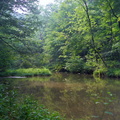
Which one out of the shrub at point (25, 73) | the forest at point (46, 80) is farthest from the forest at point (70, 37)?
the shrub at point (25, 73)

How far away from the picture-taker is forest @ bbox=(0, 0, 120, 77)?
813 cm

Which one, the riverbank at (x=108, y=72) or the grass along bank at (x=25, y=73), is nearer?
the riverbank at (x=108, y=72)

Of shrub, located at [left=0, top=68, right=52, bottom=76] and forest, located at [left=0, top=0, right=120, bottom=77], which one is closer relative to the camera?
forest, located at [left=0, top=0, right=120, bottom=77]

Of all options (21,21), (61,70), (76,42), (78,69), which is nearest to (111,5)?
(76,42)

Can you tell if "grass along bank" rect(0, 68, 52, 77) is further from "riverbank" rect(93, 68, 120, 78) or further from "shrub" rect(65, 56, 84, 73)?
"riverbank" rect(93, 68, 120, 78)

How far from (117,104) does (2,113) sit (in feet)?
12.4

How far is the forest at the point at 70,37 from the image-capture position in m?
8.13

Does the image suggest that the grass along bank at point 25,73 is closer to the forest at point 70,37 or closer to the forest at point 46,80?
the forest at point 46,80

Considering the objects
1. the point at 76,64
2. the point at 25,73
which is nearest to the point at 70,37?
the point at 76,64

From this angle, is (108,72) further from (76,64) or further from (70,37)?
(70,37)

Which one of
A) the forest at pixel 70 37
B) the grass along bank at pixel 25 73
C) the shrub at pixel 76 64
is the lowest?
the grass along bank at pixel 25 73

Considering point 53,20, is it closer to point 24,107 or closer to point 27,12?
point 27,12

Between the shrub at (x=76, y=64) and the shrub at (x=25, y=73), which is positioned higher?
the shrub at (x=76, y=64)

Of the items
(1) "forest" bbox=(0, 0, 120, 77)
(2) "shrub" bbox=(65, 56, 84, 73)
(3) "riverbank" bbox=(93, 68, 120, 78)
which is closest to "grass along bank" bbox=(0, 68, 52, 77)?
(1) "forest" bbox=(0, 0, 120, 77)
